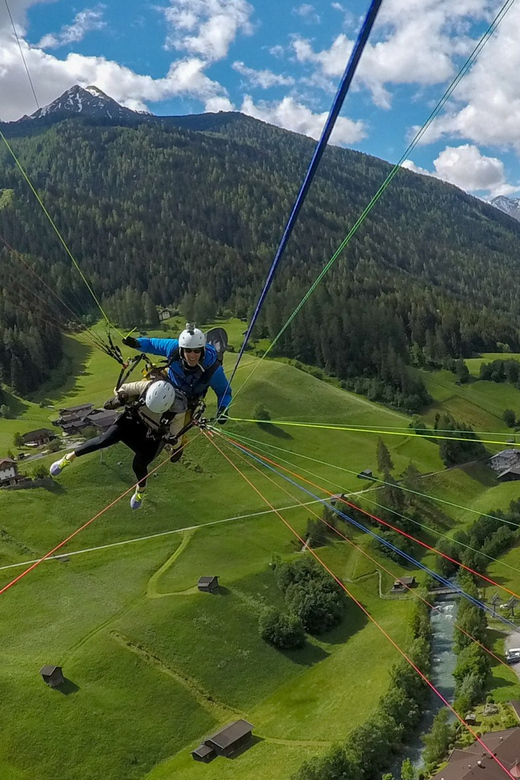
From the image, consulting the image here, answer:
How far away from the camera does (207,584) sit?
5100 centimetres

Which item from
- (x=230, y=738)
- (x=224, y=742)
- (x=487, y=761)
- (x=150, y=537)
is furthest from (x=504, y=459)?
(x=224, y=742)

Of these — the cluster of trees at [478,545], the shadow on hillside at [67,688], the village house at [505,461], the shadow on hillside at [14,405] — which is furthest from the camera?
the shadow on hillside at [14,405]

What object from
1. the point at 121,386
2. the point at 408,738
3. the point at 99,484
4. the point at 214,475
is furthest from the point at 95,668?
the point at 121,386

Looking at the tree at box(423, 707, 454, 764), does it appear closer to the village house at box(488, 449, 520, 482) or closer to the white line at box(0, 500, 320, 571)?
the white line at box(0, 500, 320, 571)

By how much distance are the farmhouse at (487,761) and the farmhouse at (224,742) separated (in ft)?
34.8

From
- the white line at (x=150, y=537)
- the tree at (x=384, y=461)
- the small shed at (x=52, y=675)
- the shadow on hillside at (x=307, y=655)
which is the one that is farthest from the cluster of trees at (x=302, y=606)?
the tree at (x=384, y=461)

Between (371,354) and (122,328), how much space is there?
52.8m

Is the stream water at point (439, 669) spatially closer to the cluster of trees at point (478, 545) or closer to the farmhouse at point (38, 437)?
the cluster of trees at point (478, 545)

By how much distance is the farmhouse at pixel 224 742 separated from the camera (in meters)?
37.0

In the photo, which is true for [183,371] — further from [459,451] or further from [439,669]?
[459,451]

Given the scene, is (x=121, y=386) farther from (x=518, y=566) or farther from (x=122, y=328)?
(x=122, y=328)

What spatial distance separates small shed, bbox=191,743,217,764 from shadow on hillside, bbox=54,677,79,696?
27.0ft

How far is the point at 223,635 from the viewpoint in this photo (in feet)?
155

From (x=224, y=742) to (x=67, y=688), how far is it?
10.2 meters
